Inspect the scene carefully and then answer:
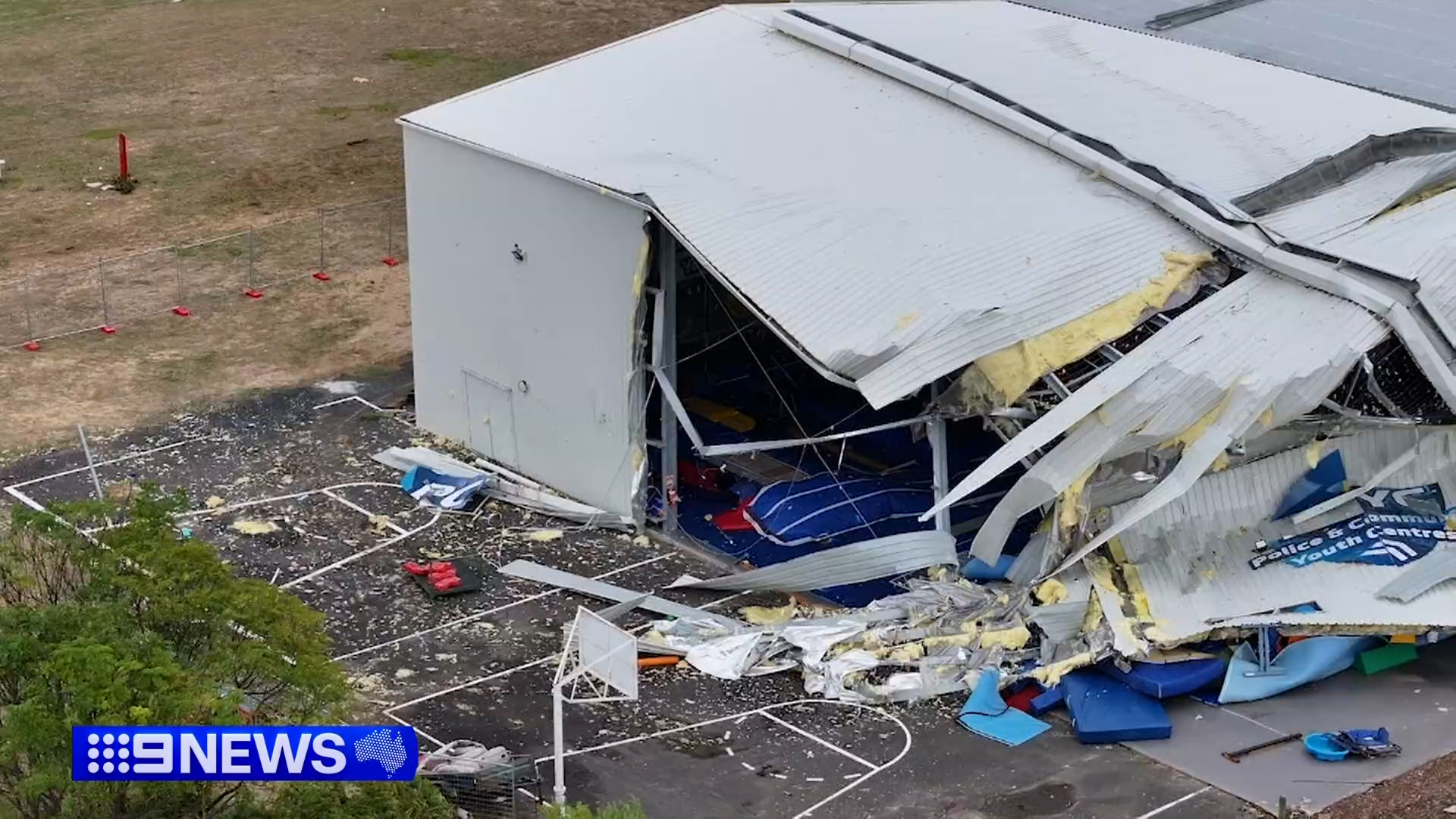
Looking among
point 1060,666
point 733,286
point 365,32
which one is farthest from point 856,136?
point 365,32

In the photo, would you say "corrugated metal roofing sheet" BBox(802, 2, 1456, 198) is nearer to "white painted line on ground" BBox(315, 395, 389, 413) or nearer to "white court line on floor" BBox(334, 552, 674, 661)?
"white court line on floor" BBox(334, 552, 674, 661)

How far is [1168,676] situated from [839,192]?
734 cm

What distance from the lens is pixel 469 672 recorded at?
21.6 meters

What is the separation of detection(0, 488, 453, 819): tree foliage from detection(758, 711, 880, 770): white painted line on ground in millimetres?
4189

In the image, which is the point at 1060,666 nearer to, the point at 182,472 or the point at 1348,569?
the point at 1348,569

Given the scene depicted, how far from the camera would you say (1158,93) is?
2664 centimetres

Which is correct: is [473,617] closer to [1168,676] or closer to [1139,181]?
[1168,676]

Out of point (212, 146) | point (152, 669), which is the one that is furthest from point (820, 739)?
point (212, 146)

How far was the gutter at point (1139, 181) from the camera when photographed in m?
21.4

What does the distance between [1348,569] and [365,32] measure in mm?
36193

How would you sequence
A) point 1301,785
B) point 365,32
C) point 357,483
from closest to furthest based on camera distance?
1. point 1301,785
2. point 357,483
3. point 365,32

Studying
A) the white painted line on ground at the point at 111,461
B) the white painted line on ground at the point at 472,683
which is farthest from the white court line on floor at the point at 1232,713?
the white painted line on ground at the point at 111,461

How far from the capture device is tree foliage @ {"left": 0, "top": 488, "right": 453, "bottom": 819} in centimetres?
1582

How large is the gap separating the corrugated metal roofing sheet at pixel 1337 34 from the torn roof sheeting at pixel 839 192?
6.34 metres
